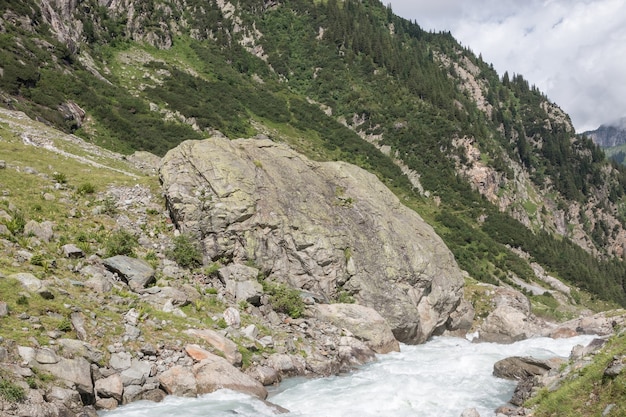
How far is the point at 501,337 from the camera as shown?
1332 inches

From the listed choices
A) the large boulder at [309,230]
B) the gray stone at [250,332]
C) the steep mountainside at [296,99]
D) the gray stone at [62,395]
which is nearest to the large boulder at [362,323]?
the large boulder at [309,230]

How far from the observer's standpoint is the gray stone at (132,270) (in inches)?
794

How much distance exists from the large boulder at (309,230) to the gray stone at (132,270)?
15.7 feet

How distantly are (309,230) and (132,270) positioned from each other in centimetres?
1123

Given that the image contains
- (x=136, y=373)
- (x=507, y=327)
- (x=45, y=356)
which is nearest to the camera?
(x=45, y=356)

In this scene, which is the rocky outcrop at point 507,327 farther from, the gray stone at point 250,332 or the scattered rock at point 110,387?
the scattered rock at point 110,387

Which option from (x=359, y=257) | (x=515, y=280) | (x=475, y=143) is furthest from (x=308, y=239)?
(x=475, y=143)

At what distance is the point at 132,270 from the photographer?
2072 cm

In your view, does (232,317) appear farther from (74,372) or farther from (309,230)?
(309,230)

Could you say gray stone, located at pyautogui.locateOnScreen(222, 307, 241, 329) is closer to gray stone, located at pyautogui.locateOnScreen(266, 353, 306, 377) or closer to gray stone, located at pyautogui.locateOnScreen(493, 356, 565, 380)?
gray stone, located at pyautogui.locateOnScreen(266, 353, 306, 377)

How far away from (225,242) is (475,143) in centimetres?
10537

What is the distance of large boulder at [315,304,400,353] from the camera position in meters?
22.9

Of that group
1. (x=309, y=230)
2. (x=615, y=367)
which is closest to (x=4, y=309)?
(x=309, y=230)

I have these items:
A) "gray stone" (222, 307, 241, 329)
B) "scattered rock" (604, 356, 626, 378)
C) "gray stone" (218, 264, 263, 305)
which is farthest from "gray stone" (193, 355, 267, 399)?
"scattered rock" (604, 356, 626, 378)
